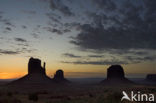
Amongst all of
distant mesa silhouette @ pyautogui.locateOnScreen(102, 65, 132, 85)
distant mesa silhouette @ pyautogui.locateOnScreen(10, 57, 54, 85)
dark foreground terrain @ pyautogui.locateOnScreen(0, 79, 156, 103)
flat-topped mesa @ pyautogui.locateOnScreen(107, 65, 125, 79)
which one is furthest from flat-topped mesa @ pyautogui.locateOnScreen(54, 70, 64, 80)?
dark foreground terrain @ pyautogui.locateOnScreen(0, 79, 156, 103)

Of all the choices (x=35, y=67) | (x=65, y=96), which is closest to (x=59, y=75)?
(x=35, y=67)

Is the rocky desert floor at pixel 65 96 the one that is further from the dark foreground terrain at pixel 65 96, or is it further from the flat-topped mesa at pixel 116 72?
the flat-topped mesa at pixel 116 72

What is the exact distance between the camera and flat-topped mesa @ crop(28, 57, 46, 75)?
339ft

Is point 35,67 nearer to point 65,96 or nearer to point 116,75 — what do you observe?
point 116,75

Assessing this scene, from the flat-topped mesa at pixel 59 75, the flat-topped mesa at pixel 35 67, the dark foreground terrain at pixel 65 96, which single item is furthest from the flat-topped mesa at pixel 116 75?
the dark foreground terrain at pixel 65 96

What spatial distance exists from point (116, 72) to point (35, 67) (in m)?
67.6

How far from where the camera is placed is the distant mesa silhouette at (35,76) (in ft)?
297

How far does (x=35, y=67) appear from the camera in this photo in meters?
104

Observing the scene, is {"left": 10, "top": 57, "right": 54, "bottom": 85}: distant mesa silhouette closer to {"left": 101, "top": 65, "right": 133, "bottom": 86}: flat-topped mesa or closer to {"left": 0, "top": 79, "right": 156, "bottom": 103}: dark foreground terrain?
{"left": 0, "top": 79, "right": 156, "bottom": 103}: dark foreground terrain

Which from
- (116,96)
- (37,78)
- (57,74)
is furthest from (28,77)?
(116,96)

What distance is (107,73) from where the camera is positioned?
487ft

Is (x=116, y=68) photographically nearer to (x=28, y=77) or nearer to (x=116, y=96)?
(x=28, y=77)

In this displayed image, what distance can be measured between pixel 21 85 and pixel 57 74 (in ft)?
260

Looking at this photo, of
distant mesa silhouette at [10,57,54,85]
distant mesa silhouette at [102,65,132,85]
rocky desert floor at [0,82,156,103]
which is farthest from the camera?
distant mesa silhouette at [102,65,132,85]
